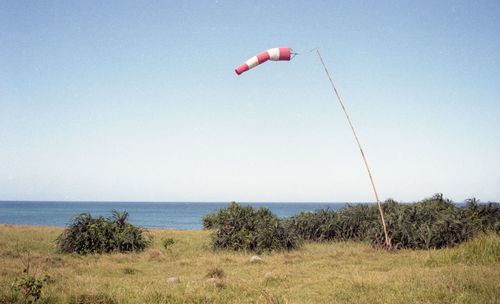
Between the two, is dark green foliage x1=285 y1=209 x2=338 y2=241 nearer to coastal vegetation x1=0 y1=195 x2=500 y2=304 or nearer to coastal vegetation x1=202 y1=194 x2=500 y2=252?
coastal vegetation x1=0 y1=195 x2=500 y2=304

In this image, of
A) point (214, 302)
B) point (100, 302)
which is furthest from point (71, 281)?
point (214, 302)

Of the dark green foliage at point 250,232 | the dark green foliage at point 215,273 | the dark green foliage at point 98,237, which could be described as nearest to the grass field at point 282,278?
the dark green foliage at point 215,273

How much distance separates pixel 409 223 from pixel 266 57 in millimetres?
11636

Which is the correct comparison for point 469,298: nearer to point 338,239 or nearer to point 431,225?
point 431,225

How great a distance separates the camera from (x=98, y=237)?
20625 mm

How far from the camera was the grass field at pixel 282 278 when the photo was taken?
30.5ft

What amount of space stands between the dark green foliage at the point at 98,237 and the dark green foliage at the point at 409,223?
10.2 m

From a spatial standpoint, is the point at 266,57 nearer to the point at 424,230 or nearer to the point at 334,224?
the point at 424,230

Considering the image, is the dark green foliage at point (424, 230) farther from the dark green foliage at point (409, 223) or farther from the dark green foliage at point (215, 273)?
Answer: the dark green foliage at point (215, 273)

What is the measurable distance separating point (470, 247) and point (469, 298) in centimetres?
613

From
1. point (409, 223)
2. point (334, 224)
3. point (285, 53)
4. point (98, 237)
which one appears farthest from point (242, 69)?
point (334, 224)

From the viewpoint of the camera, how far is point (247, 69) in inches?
502

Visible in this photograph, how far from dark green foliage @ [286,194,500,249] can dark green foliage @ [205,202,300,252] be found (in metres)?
4.35

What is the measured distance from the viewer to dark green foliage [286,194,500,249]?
1995cm
